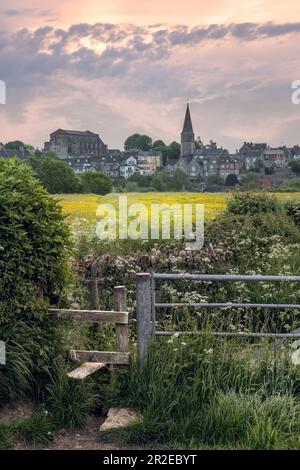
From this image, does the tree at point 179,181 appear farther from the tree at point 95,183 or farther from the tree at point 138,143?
the tree at point 138,143

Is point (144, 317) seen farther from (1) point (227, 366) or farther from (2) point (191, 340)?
(1) point (227, 366)

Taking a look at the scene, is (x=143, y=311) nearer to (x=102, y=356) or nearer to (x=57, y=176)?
(x=102, y=356)

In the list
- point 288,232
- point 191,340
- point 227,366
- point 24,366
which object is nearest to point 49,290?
point 24,366

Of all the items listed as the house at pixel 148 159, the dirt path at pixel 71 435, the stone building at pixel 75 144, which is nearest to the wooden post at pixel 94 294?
the dirt path at pixel 71 435

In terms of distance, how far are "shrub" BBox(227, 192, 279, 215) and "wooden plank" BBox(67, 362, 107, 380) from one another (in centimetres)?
953

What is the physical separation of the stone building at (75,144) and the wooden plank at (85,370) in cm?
3967

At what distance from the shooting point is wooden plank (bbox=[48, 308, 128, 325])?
20.3ft

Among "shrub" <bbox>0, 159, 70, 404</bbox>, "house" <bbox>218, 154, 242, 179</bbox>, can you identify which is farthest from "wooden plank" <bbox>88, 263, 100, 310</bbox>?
"house" <bbox>218, 154, 242, 179</bbox>

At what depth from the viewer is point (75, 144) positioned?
2078 inches

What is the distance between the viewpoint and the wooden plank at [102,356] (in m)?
6.16

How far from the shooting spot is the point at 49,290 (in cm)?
652

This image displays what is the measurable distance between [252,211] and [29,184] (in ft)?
31.6

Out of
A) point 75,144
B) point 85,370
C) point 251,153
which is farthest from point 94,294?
point 251,153

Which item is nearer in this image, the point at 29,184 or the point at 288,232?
the point at 29,184
